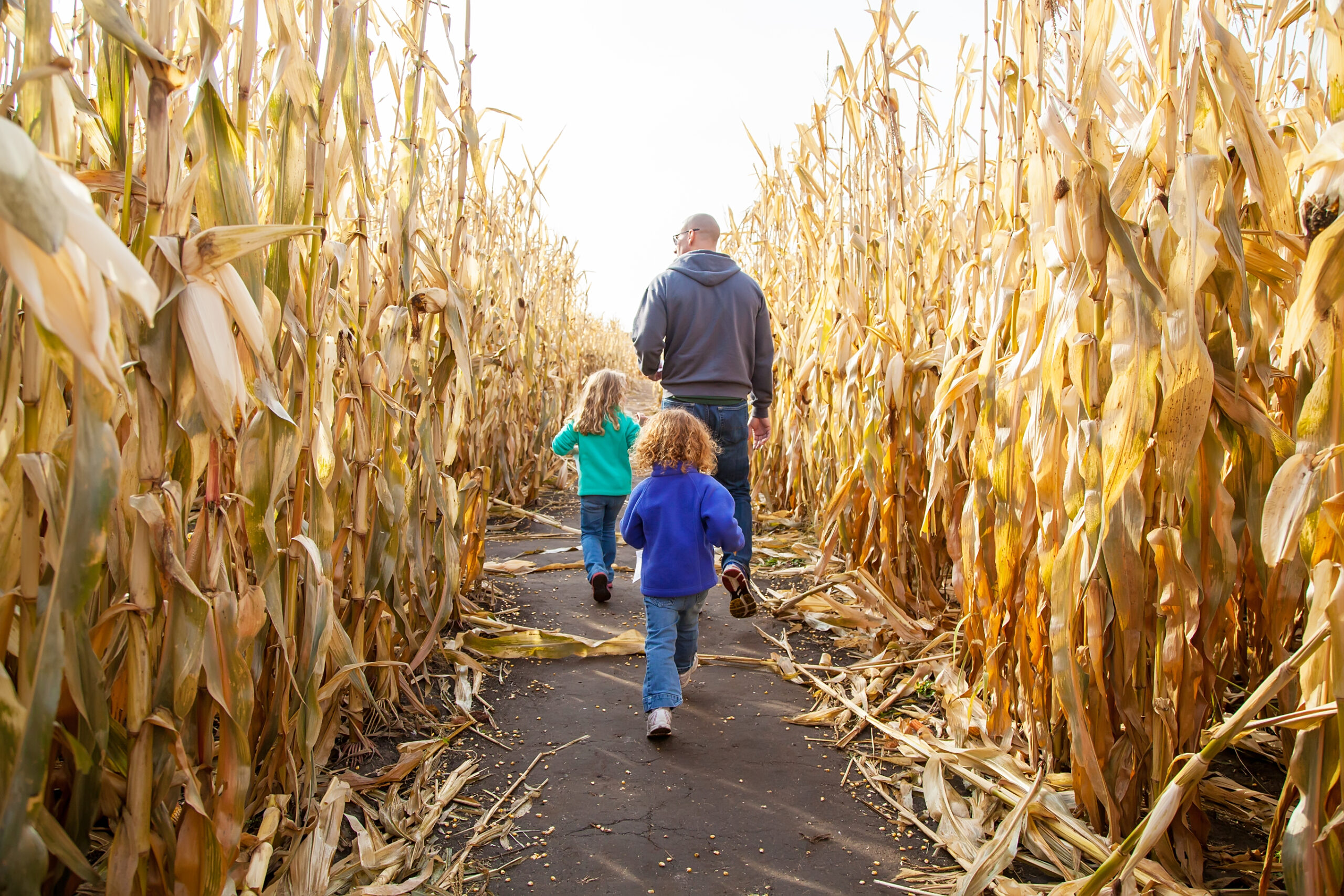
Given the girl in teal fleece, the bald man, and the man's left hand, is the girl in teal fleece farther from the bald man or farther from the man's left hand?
the man's left hand

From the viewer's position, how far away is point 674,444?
8.52ft

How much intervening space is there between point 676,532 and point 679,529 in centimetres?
2

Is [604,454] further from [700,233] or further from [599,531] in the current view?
[700,233]

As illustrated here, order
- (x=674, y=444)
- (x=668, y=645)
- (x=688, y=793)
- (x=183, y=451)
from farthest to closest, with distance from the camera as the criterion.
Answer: (x=674, y=444)
(x=668, y=645)
(x=688, y=793)
(x=183, y=451)

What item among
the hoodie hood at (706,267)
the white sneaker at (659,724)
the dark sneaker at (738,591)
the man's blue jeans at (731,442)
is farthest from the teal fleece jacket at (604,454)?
the white sneaker at (659,724)

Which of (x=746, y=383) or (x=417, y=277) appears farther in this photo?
(x=746, y=383)

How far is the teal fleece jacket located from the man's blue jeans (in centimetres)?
34

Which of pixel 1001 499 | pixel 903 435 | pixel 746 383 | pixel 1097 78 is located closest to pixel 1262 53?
pixel 1097 78

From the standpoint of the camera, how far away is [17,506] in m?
1.09

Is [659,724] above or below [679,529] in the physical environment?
below

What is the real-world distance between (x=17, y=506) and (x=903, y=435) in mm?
2458

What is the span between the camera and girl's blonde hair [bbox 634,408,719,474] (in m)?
2.60

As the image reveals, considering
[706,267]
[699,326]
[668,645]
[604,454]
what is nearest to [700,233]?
[706,267]

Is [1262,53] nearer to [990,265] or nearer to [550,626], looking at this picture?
[990,265]
